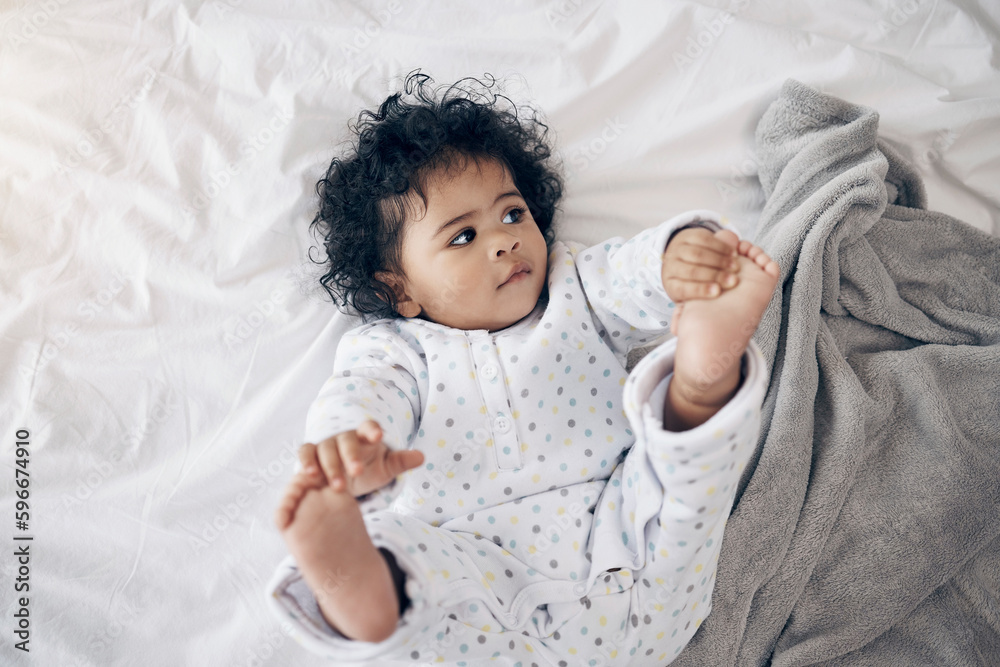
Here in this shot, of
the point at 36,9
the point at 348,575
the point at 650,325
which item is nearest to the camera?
the point at 348,575

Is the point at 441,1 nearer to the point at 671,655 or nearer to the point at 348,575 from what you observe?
the point at 348,575

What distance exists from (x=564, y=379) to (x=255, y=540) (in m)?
0.60

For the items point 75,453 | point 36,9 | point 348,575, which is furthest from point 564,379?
point 36,9

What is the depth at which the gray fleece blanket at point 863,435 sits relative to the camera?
99 cm

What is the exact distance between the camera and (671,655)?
38.0 inches

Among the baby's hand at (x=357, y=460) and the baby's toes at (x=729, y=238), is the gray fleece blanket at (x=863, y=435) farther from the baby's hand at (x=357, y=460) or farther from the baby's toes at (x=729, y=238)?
the baby's hand at (x=357, y=460)

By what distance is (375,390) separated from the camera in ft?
3.28
